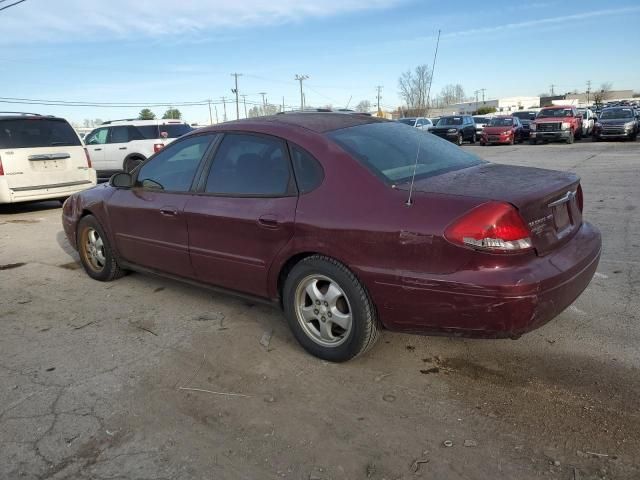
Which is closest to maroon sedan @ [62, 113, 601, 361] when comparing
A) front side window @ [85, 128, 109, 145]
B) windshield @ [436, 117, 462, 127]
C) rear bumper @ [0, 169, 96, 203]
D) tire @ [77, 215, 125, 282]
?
tire @ [77, 215, 125, 282]

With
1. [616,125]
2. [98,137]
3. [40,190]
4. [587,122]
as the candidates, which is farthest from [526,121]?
[40,190]

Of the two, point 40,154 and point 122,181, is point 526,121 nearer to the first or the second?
point 40,154

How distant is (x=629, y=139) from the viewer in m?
25.3

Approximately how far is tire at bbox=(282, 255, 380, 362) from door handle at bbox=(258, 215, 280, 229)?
0.31 m

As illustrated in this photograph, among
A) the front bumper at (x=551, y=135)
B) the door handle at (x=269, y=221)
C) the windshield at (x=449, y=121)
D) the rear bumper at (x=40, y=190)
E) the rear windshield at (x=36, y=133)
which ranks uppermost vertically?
the windshield at (x=449, y=121)

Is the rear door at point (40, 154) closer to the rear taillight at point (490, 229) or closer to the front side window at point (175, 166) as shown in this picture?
the front side window at point (175, 166)

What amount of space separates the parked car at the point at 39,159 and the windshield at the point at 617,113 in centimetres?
2509

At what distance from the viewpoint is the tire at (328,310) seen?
320 cm

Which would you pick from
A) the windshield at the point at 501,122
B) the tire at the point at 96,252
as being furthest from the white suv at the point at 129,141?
the windshield at the point at 501,122

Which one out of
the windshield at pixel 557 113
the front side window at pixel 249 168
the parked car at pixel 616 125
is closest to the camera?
the front side window at pixel 249 168

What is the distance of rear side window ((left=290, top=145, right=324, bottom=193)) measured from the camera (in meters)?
3.40

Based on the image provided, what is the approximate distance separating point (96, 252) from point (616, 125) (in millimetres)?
25888

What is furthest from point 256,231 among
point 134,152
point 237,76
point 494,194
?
point 237,76

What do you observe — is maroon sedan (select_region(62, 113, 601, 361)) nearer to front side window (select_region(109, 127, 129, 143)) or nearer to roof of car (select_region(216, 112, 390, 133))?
roof of car (select_region(216, 112, 390, 133))
